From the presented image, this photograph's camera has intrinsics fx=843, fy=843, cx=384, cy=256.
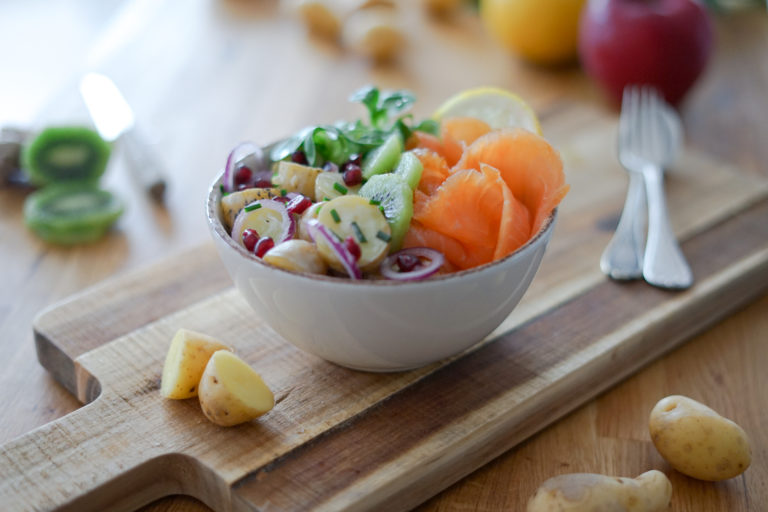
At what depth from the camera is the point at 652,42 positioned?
2.77m

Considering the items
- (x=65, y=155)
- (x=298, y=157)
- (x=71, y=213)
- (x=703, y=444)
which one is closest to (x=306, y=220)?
(x=298, y=157)

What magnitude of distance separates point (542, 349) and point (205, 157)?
4.49 feet

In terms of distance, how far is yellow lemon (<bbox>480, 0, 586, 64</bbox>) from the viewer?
3111mm

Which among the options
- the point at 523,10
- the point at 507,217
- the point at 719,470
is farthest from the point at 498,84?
the point at 719,470

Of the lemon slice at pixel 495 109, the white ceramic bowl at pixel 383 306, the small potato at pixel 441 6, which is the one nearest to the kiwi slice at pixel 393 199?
the white ceramic bowl at pixel 383 306

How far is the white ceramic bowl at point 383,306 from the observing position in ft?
4.65

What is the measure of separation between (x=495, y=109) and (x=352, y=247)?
59 centimetres

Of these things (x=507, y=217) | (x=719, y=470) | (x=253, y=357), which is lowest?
(x=719, y=470)

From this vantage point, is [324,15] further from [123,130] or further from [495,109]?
[495,109]

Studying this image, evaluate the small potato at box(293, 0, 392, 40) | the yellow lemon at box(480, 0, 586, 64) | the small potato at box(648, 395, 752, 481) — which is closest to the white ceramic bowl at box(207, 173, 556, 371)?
the small potato at box(648, 395, 752, 481)

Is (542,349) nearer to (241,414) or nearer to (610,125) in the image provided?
(241,414)

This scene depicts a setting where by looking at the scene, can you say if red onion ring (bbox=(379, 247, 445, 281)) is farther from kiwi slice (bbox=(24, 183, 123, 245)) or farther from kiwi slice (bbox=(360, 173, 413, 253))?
kiwi slice (bbox=(24, 183, 123, 245))

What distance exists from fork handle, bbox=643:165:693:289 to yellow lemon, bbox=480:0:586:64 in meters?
1.09

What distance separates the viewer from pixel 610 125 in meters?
2.69
